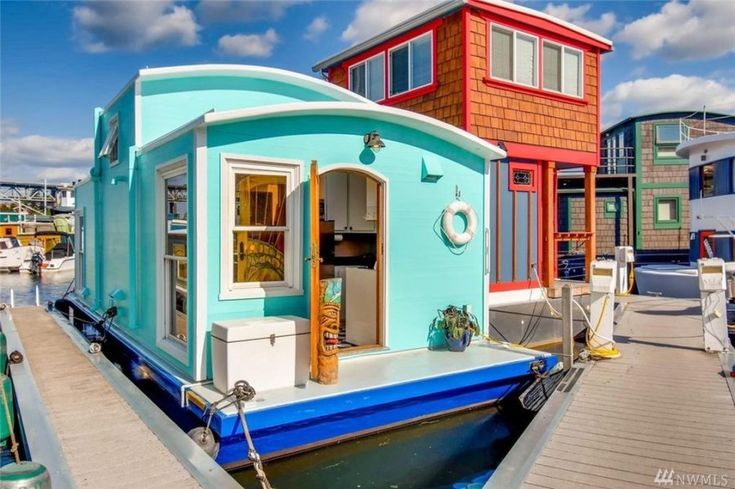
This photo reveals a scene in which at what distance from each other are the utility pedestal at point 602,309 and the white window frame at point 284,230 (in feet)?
11.6

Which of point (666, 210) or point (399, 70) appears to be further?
point (666, 210)

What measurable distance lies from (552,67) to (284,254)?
7250mm

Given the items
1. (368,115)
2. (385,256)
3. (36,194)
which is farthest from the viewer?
(36,194)

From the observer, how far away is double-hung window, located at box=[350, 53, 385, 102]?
33.8 ft

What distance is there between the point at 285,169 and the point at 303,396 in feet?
6.48

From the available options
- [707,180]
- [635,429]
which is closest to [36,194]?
[707,180]

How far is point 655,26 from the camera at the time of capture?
10.1 meters

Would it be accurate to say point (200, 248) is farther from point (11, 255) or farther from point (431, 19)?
point (11, 255)

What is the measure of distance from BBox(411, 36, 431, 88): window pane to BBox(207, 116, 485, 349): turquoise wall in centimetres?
375

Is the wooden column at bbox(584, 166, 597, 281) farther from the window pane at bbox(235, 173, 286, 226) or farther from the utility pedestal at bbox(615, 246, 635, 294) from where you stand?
the window pane at bbox(235, 173, 286, 226)

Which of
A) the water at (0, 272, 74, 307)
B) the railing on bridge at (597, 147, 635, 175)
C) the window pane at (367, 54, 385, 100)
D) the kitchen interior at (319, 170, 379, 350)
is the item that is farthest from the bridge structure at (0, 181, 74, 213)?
the kitchen interior at (319, 170, 379, 350)

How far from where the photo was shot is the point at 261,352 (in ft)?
13.4

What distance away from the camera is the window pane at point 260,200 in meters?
4.57

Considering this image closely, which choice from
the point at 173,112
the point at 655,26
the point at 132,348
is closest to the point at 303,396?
the point at 132,348
